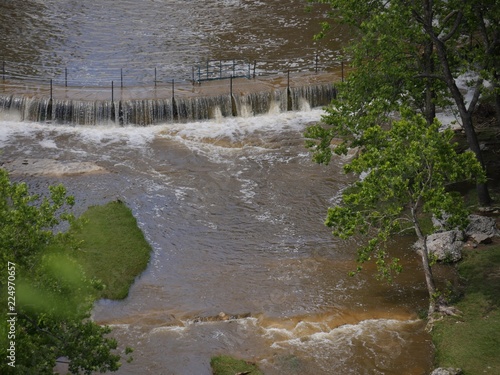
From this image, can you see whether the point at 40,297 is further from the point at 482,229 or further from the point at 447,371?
the point at 482,229

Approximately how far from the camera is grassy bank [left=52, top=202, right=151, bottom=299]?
25.0 metres

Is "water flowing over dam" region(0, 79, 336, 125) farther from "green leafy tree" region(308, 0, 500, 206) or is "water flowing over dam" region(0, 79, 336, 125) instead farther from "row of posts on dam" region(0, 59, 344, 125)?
"green leafy tree" region(308, 0, 500, 206)

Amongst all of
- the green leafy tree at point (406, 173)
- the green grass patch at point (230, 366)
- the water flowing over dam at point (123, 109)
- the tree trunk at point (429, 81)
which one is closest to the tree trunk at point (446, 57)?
the tree trunk at point (429, 81)

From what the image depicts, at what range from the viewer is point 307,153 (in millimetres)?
35531

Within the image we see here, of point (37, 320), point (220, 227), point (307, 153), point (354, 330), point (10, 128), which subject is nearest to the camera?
point (37, 320)

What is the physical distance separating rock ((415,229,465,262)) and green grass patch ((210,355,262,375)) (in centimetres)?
833

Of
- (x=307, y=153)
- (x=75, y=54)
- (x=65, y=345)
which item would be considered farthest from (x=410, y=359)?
(x=75, y=54)

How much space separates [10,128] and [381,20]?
21.0m

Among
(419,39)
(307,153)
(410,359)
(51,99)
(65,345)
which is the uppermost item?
(419,39)

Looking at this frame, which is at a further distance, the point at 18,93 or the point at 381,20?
the point at 18,93

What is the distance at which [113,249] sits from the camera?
26938 mm

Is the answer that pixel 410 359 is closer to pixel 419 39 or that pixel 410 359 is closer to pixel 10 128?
pixel 419 39

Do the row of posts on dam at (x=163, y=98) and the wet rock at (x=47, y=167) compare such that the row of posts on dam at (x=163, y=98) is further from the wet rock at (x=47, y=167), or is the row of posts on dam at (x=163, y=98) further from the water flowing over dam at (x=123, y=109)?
the wet rock at (x=47, y=167)

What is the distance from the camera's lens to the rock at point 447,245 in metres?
25.7
